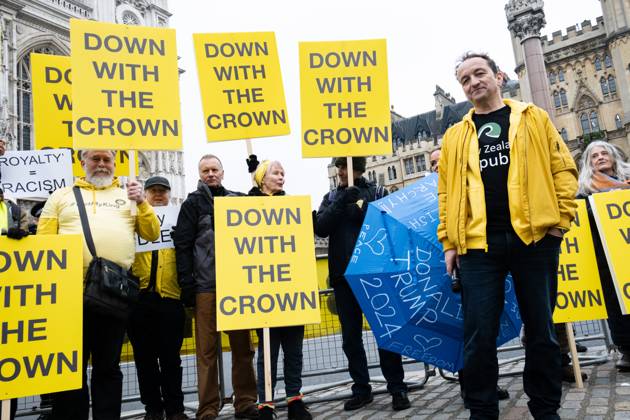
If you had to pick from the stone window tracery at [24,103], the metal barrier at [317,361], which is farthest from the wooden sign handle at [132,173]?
the stone window tracery at [24,103]

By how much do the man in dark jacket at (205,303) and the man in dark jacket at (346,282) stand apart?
886 millimetres

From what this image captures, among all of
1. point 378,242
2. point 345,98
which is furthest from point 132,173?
point 345,98

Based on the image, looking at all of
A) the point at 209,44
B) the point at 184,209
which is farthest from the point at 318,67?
the point at 184,209

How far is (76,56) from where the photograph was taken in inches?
153

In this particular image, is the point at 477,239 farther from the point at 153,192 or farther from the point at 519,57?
the point at 519,57

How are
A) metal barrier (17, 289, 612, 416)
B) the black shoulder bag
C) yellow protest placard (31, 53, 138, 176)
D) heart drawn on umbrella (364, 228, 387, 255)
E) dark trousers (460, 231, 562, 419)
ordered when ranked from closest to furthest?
dark trousers (460, 231, 562, 419) → the black shoulder bag → heart drawn on umbrella (364, 228, 387, 255) → yellow protest placard (31, 53, 138, 176) → metal barrier (17, 289, 612, 416)

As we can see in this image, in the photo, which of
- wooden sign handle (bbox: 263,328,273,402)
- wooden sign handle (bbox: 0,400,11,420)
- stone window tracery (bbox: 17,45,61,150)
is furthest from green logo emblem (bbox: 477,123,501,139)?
stone window tracery (bbox: 17,45,61,150)

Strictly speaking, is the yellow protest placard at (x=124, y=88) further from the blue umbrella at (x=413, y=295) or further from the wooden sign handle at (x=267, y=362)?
the blue umbrella at (x=413, y=295)

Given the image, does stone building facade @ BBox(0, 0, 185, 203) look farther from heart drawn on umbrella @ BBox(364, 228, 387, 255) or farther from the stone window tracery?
heart drawn on umbrella @ BBox(364, 228, 387, 255)

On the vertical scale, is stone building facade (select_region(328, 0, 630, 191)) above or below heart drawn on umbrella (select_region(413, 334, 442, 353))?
above

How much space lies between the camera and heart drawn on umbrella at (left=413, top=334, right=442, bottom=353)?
3.35m

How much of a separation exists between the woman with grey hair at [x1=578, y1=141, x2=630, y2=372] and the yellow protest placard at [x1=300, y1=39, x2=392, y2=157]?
6.31ft

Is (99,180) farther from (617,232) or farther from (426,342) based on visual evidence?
(617,232)

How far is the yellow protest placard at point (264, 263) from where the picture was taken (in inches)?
147
